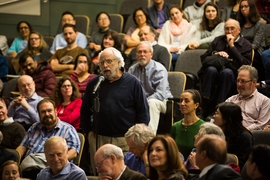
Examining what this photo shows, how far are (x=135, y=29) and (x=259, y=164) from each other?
4766 mm

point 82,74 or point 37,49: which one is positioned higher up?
point 37,49

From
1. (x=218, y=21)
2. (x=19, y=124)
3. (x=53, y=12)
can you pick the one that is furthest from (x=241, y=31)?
(x=53, y=12)

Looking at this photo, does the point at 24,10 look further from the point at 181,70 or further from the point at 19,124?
the point at 19,124

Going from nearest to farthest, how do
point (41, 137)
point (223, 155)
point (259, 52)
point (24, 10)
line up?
point (223, 155), point (41, 137), point (259, 52), point (24, 10)

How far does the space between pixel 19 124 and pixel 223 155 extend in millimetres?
2853

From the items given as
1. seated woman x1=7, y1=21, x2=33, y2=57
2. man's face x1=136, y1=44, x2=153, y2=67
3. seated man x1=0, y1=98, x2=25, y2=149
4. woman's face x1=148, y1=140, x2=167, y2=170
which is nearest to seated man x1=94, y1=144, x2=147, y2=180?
woman's face x1=148, y1=140, x2=167, y2=170

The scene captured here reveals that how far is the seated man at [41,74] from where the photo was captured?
7.18 meters

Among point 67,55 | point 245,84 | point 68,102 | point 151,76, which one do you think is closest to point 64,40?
point 67,55

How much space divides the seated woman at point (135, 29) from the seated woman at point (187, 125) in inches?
107

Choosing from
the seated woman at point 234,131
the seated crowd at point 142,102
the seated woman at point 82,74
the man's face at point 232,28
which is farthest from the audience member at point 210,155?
the seated woman at point 82,74

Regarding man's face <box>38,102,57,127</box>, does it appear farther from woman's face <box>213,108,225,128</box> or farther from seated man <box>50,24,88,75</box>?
seated man <box>50,24,88,75</box>

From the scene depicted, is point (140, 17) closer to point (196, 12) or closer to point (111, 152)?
point (196, 12)

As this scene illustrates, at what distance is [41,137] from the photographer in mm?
5711

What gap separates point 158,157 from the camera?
4062 mm
